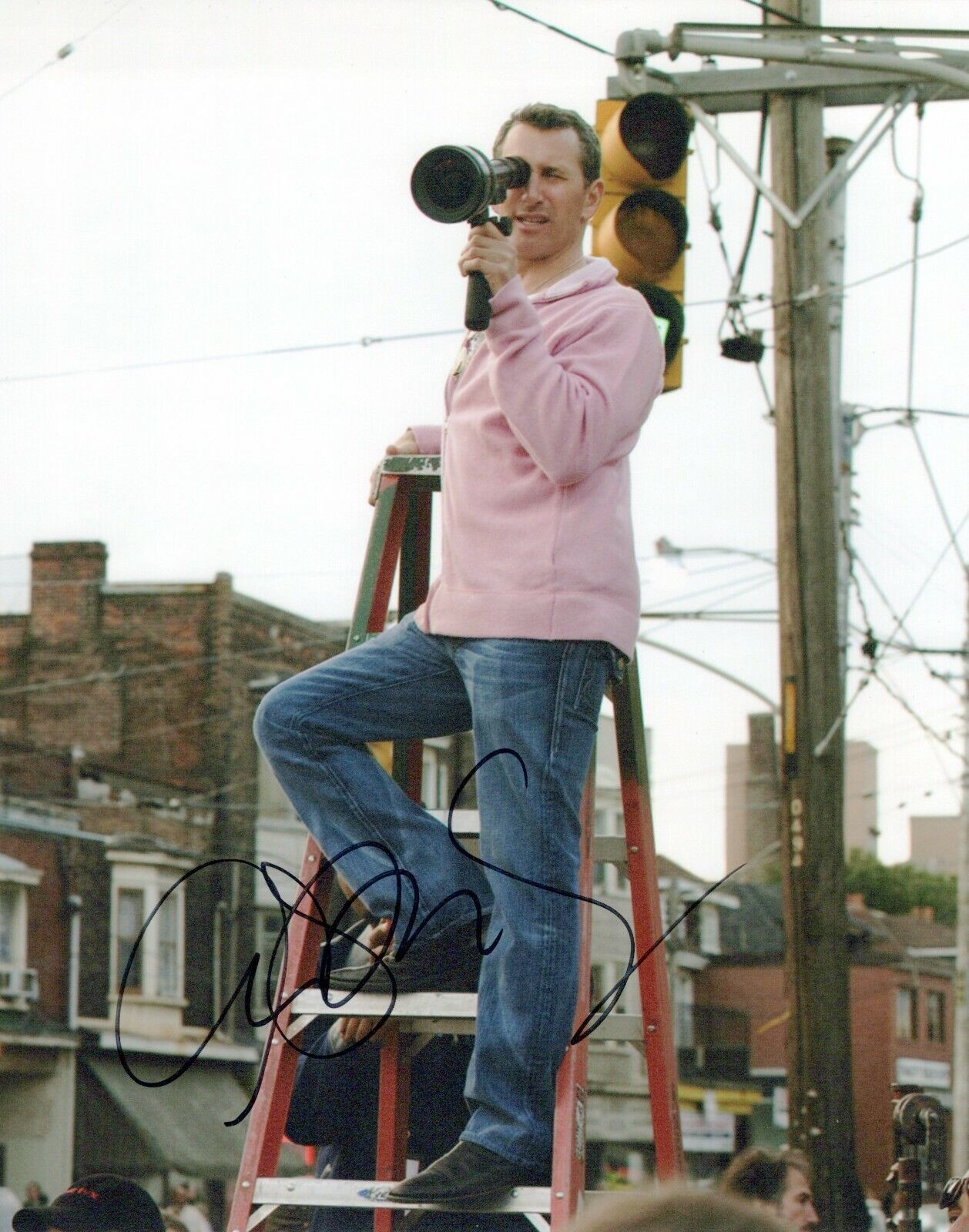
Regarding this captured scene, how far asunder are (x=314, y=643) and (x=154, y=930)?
687 centimetres

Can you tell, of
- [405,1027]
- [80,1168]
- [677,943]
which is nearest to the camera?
[405,1027]

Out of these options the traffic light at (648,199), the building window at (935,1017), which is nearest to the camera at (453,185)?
the traffic light at (648,199)

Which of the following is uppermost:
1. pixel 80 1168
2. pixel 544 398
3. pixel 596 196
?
pixel 596 196

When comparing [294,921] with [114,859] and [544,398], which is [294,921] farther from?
[114,859]

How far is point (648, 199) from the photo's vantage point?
7.54 m

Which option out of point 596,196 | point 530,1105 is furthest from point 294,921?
point 596,196

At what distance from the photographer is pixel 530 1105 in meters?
3.34

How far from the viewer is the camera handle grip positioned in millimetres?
3277

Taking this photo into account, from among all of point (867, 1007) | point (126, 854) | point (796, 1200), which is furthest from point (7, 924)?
point (867, 1007)

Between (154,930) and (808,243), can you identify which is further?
(154,930)

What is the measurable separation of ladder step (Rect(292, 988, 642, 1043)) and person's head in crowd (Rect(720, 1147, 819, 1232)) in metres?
2.71

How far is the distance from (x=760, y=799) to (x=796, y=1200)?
49824mm
